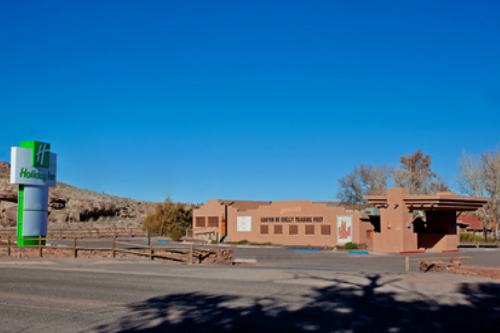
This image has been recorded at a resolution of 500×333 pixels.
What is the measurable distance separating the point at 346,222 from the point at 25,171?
1108 inches

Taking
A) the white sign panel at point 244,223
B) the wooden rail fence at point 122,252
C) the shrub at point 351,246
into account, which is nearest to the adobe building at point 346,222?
the white sign panel at point 244,223

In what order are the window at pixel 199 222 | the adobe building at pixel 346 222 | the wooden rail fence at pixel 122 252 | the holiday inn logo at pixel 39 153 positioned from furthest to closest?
the window at pixel 199 222, the adobe building at pixel 346 222, the holiday inn logo at pixel 39 153, the wooden rail fence at pixel 122 252

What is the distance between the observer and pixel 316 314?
1162cm

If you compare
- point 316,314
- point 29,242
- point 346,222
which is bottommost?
point 316,314

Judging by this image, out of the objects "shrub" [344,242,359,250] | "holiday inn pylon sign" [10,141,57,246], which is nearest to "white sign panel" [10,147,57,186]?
"holiday inn pylon sign" [10,141,57,246]

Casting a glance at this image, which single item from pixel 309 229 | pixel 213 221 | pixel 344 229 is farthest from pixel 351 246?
pixel 213 221

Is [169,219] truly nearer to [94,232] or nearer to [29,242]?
[94,232]

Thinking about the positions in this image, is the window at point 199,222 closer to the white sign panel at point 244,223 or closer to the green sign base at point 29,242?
the white sign panel at point 244,223

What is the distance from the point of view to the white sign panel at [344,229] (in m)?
51.2

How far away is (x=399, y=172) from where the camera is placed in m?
69.9

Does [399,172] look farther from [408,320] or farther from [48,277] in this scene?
[408,320]

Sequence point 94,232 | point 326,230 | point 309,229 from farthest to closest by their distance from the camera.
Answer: point 94,232, point 309,229, point 326,230

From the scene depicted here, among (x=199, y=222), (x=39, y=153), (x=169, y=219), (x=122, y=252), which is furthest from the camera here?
(x=169, y=219)

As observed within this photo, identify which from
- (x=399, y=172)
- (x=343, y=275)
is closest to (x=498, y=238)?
(x=399, y=172)
